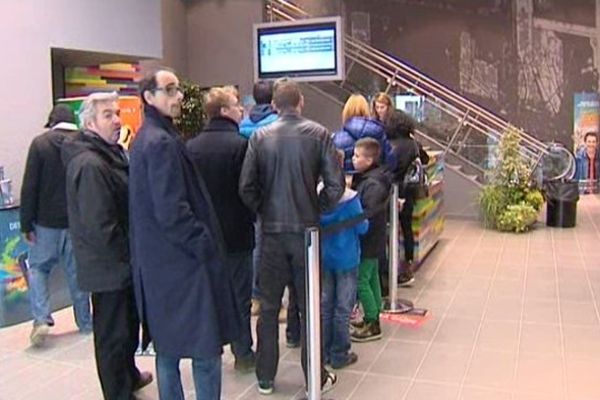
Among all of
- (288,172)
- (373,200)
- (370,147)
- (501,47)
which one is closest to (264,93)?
(370,147)

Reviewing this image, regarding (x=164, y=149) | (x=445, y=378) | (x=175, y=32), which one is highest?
(x=175, y=32)

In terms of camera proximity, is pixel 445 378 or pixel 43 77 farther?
pixel 43 77

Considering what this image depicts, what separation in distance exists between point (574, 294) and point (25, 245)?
431 cm

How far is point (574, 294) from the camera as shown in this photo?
5168mm

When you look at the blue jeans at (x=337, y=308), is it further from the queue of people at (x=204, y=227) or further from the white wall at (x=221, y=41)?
the white wall at (x=221, y=41)

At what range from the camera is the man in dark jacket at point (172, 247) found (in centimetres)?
248

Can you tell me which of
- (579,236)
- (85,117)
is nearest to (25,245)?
(85,117)

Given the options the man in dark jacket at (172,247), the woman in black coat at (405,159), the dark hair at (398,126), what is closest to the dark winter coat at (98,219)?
the man in dark jacket at (172,247)

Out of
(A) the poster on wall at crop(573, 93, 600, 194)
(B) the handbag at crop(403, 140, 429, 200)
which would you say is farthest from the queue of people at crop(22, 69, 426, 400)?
(A) the poster on wall at crop(573, 93, 600, 194)

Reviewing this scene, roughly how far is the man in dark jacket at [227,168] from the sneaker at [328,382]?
1.66ft

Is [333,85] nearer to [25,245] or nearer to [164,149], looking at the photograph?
[25,245]

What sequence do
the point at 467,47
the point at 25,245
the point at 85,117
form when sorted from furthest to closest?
1. the point at 467,47
2. the point at 25,245
3. the point at 85,117

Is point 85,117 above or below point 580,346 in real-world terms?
above

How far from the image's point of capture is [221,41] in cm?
888
